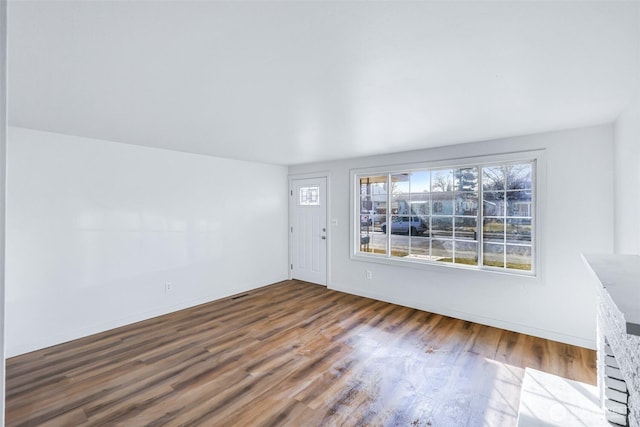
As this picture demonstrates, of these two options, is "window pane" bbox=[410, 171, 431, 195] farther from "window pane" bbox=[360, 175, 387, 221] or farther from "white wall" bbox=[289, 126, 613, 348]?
"window pane" bbox=[360, 175, 387, 221]

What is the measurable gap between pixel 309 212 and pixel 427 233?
7.26 feet

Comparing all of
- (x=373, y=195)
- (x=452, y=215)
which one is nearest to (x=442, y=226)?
(x=452, y=215)

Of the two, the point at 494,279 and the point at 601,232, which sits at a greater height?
the point at 601,232

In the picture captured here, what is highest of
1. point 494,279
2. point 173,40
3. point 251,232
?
point 173,40

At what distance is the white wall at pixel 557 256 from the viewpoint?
9.72ft

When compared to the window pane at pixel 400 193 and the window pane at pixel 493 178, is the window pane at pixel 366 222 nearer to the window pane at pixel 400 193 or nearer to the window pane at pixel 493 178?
the window pane at pixel 400 193

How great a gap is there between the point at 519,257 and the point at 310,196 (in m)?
3.38

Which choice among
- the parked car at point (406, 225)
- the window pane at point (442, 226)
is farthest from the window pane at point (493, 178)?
the parked car at point (406, 225)

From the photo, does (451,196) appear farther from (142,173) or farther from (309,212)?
(142,173)

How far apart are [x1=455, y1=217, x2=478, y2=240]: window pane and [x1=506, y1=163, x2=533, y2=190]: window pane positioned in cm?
59

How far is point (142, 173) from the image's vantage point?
3863 mm

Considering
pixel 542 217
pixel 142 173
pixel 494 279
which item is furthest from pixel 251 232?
pixel 542 217

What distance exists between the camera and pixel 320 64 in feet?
5.49

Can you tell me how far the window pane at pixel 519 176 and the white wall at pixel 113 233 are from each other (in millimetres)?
3826
